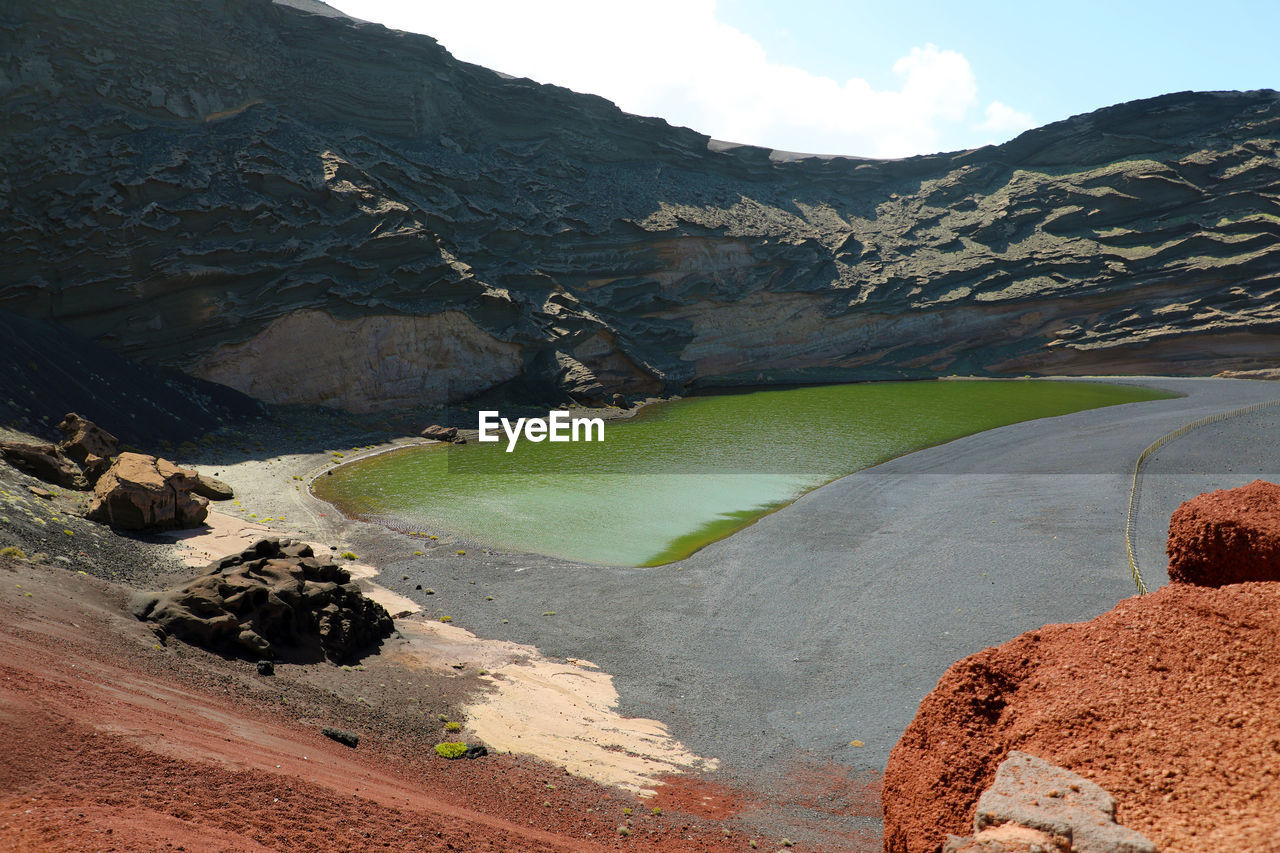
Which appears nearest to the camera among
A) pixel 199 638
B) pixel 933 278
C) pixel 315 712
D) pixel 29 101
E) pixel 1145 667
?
pixel 1145 667

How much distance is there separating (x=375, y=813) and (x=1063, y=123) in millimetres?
72731

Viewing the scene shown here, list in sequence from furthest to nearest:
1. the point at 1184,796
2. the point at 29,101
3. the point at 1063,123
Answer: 1. the point at 1063,123
2. the point at 29,101
3. the point at 1184,796

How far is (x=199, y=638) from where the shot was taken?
38.5 ft

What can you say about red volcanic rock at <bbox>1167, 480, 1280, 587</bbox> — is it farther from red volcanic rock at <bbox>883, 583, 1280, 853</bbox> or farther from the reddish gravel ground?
the reddish gravel ground

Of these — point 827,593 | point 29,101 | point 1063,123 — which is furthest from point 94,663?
point 1063,123

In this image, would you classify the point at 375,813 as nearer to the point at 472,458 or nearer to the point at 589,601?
the point at 589,601

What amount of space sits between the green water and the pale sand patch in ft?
21.0

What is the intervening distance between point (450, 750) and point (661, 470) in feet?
68.1

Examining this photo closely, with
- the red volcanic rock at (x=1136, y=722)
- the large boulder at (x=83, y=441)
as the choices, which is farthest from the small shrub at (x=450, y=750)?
the large boulder at (x=83, y=441)

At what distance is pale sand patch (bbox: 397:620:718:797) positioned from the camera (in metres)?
10.7

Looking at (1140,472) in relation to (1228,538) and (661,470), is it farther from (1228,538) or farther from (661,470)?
(1228,538)

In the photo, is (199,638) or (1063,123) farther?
(1063,123)

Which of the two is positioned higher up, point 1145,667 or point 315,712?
point 1145,667

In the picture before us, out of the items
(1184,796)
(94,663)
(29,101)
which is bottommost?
(94,663)
